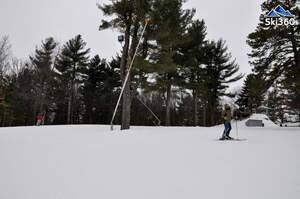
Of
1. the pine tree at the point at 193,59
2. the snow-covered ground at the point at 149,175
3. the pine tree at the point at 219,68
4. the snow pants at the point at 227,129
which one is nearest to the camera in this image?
the snow-covered ground at the point at 149,175

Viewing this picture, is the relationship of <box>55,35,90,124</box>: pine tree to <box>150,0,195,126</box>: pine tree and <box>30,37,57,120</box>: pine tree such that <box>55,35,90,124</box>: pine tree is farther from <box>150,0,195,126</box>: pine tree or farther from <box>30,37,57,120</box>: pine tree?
<box>150,0,195,126</box>: pine tree

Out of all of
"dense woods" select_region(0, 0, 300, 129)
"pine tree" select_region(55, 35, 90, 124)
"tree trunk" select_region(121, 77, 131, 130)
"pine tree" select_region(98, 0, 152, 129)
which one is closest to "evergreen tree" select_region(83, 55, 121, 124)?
"dense woods" select_region(0, 0, 300, 129)

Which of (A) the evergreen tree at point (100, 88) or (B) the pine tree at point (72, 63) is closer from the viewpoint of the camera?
(B) the pine tree at point (72, 63)

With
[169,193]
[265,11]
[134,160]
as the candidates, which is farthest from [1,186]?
[265,11]

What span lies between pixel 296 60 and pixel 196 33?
457 inches

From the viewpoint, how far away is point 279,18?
39.5 ft

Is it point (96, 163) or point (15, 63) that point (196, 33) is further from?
point (15, 63)

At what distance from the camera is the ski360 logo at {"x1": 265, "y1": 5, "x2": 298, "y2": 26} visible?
1137cm

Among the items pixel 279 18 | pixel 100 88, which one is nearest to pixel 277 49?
pixel 279 18

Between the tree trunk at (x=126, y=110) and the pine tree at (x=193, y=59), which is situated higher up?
the pine tree at (x=193, y=59)

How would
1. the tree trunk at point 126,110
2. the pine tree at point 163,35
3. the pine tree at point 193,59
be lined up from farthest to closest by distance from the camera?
the pine tree at point 193,59
the pine tree at point 163,35
the tree trunk at point 126,110

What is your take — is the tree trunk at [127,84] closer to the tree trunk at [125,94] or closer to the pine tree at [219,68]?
the tree trunk at [125,94]

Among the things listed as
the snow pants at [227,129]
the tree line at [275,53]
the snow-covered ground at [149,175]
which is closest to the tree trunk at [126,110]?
the snow pants at [227,129]

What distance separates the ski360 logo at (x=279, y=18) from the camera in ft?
37.3
